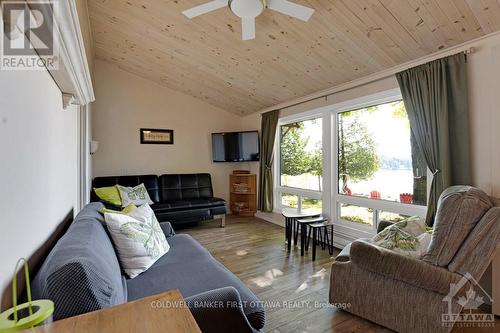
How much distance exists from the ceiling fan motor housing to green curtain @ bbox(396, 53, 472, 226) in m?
1.70

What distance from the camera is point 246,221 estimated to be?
16.4ft

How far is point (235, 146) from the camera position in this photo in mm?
5293

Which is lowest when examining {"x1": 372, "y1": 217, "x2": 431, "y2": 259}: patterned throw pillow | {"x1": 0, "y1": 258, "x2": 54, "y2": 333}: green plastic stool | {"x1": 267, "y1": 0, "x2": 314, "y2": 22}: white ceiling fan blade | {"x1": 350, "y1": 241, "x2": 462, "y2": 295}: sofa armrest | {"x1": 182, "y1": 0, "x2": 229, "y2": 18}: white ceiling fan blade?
{"x1": 350, "y1": 241, "x2": 462, "y2": 295}: sofa armrest

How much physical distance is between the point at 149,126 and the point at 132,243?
3734 mm

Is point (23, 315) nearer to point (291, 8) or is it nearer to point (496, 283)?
point (291, 8)

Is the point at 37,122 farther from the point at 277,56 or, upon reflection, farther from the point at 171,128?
the point at 171,128

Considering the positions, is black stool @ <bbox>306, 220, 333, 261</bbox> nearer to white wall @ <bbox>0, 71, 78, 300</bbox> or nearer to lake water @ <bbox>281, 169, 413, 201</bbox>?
lake water @ <bbox>281, 169, 413, 201</bbox>

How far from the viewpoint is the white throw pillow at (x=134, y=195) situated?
13.4 ft

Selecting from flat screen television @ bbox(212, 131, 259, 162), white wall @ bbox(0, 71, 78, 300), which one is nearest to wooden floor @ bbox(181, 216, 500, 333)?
flat screen television @ bbox(212, 131, 259, 162)

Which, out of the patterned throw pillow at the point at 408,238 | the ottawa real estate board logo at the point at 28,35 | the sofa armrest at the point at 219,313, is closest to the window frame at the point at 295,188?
the patterned throw pillow at the point at 408,238

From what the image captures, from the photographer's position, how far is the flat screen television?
204 inches

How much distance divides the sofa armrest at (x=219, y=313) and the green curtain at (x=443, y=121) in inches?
84.1

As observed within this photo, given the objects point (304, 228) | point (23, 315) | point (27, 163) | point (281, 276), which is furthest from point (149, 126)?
point (23, 315)

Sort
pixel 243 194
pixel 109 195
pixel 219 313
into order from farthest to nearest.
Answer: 1. pixel 243 194
2. pixel 109 195
3. pixel 219 313
